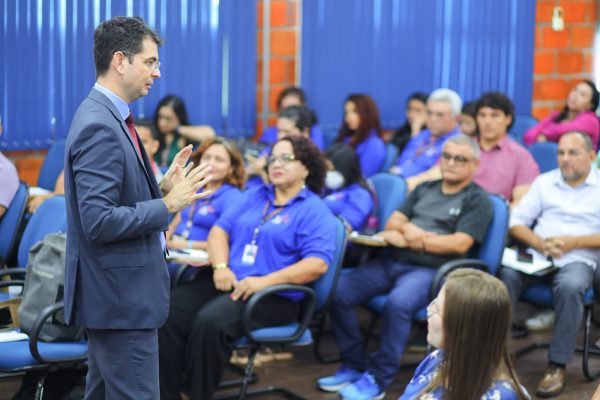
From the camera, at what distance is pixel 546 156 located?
5.78m

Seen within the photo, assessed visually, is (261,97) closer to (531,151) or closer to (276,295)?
(531,151)

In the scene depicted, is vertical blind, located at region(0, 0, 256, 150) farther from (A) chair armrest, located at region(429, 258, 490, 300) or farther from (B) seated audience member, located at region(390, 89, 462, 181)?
(A) chair armrest, located at region(429, 258, 490, 300)

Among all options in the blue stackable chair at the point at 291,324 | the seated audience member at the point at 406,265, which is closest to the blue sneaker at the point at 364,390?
the seated audience member at the point at 406,265

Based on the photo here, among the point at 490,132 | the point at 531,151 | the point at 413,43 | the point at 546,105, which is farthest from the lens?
the point at 546,105

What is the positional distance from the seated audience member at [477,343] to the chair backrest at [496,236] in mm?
2122

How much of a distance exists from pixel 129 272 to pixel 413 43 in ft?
18.2

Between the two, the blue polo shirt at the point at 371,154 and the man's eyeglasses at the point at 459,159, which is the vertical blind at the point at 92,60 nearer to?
the blue polo shirt at the point at 371,154

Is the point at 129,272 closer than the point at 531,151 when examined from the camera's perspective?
Yes

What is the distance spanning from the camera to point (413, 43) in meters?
7.64

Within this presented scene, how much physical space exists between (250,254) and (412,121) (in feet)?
11.2

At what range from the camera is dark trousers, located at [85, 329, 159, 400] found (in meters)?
2.52

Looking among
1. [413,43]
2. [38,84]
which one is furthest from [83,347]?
[413,43]

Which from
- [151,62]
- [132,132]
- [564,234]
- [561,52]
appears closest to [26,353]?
[132,132]

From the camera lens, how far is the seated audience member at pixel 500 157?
5.22 m
